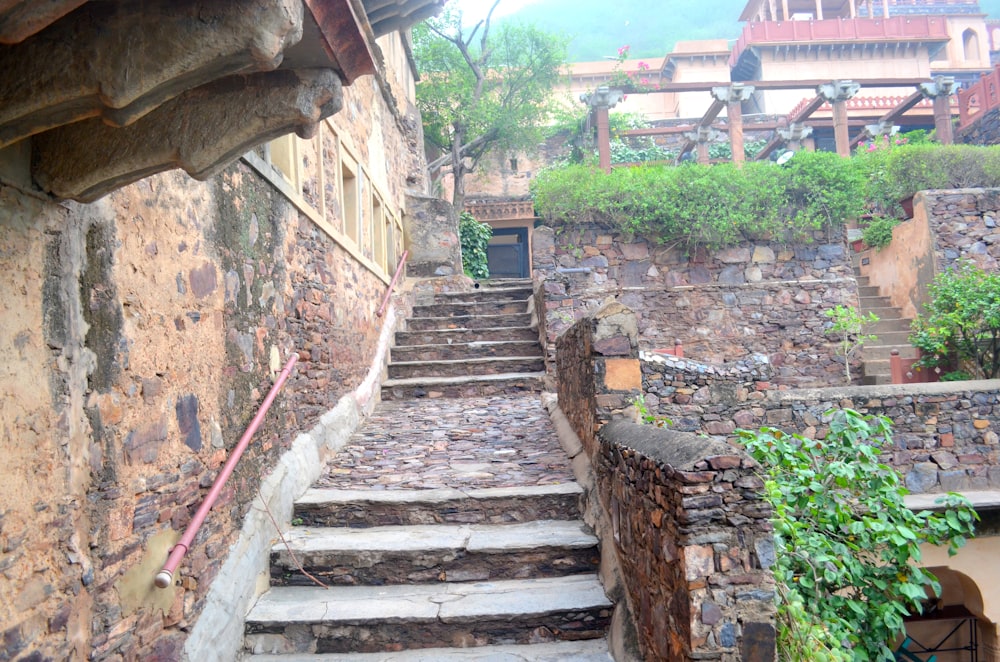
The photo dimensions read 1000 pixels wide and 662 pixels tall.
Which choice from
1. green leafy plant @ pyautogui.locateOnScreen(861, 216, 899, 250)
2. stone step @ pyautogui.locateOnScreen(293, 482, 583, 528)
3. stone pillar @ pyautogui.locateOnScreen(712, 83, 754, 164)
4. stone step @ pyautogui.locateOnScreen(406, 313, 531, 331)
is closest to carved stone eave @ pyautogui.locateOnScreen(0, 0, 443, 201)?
stone step @ pyautogui.locateOnScreen(293, 482, 583, 528)

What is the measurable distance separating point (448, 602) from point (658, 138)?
20970mm

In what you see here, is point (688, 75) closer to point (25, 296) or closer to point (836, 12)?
point (836, 12)

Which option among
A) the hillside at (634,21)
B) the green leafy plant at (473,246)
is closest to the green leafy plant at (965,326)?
the green leafy plant at (473,246)

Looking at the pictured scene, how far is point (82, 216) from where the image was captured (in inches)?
95.1

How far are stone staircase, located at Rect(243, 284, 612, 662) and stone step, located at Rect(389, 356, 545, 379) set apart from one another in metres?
2.49

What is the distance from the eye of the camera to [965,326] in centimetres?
862

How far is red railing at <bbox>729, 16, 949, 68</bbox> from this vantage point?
76.1ft

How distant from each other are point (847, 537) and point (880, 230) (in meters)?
9.33

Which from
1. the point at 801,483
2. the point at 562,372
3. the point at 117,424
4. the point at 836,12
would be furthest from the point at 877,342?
the point at 836,12

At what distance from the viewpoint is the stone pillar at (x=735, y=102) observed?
43.6 feet

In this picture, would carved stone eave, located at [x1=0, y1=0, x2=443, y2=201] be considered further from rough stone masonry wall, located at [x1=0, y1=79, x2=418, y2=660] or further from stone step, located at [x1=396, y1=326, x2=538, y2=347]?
stone step, located at [x1=396, y1=326, x2=538, y2=347]

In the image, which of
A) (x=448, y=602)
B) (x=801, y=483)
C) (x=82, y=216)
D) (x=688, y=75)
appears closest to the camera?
(x=82, y=216)

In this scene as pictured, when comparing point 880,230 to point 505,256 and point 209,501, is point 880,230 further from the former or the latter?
point 209,501

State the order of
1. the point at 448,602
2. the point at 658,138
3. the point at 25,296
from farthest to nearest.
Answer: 1. the point at 658,138
2. the point at 448,602
3. the point at 25,296
